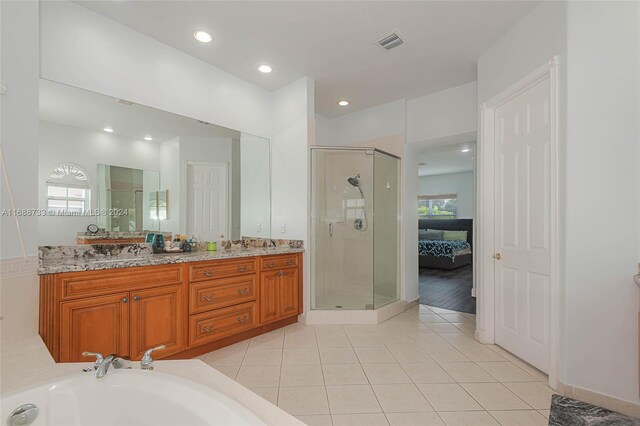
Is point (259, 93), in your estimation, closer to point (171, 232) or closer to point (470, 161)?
point (171, 232)

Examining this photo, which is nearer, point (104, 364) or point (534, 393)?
point (104, 364)

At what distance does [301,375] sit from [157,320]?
3.84ft

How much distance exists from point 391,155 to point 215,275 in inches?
107

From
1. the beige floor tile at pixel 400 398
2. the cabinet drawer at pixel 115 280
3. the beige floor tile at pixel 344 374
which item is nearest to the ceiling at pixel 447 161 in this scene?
the beige floor tile at pixel 344 374

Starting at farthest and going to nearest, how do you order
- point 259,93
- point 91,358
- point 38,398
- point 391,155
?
point 391,155
point 259,93
point 91,358
point 38,398

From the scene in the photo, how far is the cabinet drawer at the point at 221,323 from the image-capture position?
2.45 meters

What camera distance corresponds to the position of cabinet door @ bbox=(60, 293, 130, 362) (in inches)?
70.9

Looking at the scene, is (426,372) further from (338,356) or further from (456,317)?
(456,317)

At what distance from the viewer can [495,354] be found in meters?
2.62

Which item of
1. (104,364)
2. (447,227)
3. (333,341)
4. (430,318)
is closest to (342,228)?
(333,341)

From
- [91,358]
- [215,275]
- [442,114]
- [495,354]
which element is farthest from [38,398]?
[442,114]

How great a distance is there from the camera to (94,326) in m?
1.92

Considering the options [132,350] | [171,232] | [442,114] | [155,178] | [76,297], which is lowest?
[132,350]

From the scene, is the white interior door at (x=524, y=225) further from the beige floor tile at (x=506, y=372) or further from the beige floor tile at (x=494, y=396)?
the beige floor tile at (x=494, y=396)
